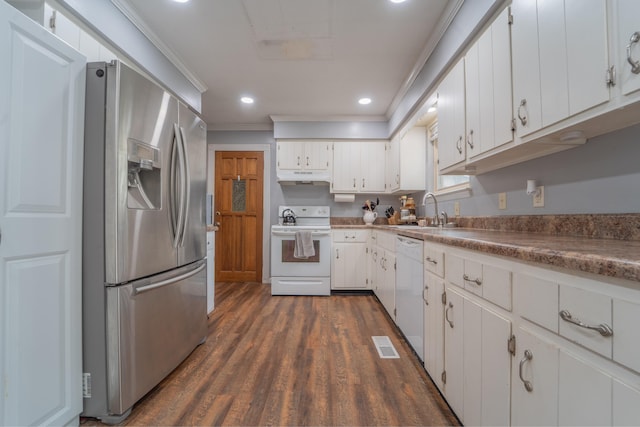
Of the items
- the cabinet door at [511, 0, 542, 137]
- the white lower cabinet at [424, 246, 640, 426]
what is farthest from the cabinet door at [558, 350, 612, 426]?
the cabinet door at [511, 0, 542, 137]

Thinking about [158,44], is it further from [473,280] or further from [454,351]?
[454,351]

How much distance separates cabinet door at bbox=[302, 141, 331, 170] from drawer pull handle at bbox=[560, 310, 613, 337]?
3497 mm

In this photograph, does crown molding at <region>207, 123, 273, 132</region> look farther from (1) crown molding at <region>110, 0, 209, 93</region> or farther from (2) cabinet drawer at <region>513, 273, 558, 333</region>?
(2) cabinet drawer at <region>513, 273, 558, 333</region>

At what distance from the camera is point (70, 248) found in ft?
4.15

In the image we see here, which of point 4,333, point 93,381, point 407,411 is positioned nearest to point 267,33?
point 4,333

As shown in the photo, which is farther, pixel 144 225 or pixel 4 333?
pixel 144 225

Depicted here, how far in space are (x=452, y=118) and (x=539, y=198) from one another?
0.78 meters

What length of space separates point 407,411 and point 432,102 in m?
2.35

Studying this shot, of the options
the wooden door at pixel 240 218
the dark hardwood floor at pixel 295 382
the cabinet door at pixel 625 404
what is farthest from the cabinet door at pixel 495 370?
the wooden door at pixel 240 218

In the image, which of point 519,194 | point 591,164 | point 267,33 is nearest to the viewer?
point 591,164

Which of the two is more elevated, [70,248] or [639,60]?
[639,60]

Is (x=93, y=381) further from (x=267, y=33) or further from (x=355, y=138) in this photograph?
(x=355, y=138)

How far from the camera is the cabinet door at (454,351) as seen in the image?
123cm

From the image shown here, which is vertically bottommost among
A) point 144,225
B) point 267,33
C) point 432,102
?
point 144,225
